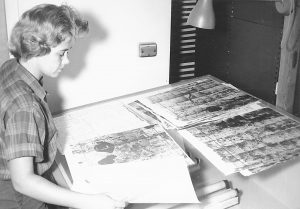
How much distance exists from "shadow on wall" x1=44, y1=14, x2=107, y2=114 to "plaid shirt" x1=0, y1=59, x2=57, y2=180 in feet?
1.35

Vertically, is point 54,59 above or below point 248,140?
above

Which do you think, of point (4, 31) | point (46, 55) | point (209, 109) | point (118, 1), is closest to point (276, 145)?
point (209, 109)

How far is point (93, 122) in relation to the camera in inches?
56.0

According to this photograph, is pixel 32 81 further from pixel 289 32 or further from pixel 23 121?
pixel 289 32

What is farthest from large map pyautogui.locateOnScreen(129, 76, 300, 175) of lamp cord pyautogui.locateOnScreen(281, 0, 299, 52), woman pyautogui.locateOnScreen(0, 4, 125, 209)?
woman pyautogui.locateOnScreen(0, 4, 125, 209)

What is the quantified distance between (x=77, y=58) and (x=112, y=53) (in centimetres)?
17

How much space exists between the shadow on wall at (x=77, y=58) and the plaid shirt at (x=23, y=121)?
412 mm

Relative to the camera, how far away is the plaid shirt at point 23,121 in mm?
1020

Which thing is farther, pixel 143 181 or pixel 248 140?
pixel 248 140

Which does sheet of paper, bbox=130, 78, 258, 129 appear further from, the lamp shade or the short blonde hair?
the short blonde hair

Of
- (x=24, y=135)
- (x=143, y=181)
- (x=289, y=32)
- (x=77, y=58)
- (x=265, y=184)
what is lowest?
(x=265, y=184)

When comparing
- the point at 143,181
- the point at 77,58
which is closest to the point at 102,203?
the point at 143,181

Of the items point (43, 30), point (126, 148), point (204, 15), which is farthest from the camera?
point (204, 15)

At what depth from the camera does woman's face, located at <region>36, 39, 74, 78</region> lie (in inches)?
45.8
